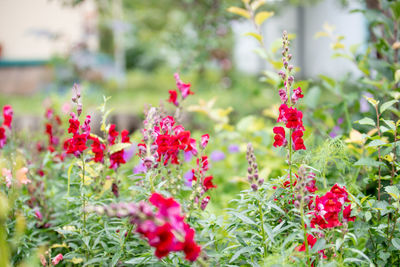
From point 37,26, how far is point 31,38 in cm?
27

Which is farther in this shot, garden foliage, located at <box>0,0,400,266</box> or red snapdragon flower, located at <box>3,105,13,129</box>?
red snapdragon flower, located at <box>3,105,13,129</box>

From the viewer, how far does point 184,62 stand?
3.28 meters

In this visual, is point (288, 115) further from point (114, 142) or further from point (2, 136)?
point (2, 136)

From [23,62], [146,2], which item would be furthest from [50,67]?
[146,2]

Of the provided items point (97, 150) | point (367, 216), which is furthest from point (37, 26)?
point (367, 216)

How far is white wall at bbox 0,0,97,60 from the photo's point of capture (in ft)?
23.9

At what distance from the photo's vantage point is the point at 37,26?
7.56m

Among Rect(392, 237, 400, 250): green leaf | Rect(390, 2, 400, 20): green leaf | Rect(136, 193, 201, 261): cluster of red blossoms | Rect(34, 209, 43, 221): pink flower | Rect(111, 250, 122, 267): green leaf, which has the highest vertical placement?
Rect(390, 2, 400, 20): green leaf

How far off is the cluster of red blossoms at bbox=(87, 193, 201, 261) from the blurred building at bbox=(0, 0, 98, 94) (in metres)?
6.78

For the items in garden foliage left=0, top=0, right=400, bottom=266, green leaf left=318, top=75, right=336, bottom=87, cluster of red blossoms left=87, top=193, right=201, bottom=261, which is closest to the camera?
cluster of red blossoms left=87, top=193, right=201, bottom=261

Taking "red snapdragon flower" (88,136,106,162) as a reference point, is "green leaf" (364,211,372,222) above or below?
below

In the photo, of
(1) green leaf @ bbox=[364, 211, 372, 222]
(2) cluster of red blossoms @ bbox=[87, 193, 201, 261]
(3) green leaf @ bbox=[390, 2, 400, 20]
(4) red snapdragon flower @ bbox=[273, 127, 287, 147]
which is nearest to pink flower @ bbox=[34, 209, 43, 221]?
(2) cluster of red blossoms @ bbox=[87, 193, 201, 261]

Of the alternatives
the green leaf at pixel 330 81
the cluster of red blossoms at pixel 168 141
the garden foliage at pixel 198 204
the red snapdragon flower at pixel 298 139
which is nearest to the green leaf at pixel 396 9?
the garden foliage at pixel 198 204

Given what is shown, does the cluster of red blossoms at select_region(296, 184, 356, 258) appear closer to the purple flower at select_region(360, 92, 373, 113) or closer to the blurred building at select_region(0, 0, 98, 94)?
the purple flower at select_region(360, 92, 373, 113)
